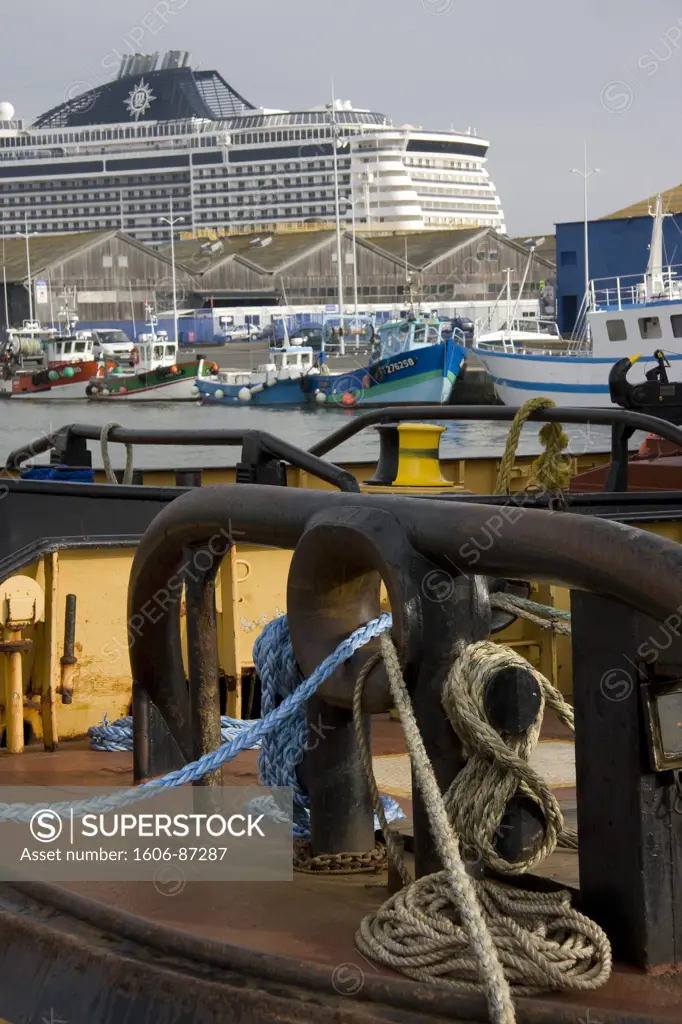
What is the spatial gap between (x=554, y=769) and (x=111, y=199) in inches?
4741

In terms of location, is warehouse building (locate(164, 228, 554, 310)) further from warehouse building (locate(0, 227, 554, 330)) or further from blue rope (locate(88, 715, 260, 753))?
blue rope (locate(88, 715, 260, 753))

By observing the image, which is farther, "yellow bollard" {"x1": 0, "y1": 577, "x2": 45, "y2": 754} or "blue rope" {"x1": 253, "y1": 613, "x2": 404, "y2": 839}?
"yellow bollard" {"x1": 0, "y1": 577, "x2": 45, "y2": 754}

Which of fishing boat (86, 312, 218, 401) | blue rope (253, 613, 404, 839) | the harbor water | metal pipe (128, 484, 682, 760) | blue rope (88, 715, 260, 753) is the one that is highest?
metal pipe (128, 484, 682, 760)

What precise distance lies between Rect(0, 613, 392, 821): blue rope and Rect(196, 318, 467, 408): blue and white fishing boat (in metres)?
46.8

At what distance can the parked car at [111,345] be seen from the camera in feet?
231

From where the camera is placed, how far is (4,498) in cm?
686

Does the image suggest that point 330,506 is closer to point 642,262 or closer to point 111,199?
point 642,262

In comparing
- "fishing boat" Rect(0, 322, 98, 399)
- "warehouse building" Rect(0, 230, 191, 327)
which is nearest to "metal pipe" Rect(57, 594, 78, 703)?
"fishing boat" Rect(0, 322, 98, 399)

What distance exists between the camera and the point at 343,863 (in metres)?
3.01

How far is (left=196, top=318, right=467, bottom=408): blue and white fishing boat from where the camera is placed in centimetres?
5219

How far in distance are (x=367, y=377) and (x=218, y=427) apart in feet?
22.5

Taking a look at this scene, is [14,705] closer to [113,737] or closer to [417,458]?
[113,737]

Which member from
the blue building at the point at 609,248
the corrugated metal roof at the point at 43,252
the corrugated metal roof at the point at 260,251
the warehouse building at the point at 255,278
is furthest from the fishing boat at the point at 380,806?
the corrugated metal roof at the point at 260,251

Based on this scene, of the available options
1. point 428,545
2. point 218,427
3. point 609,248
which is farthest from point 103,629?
point 609,248
